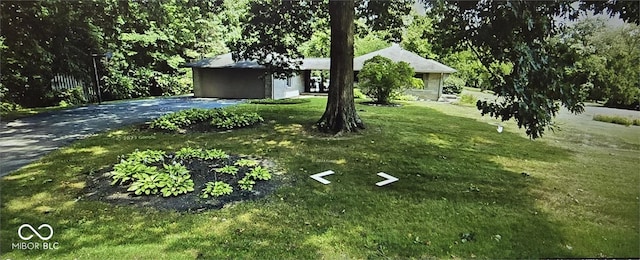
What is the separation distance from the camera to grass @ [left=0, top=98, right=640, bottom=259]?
2877mm

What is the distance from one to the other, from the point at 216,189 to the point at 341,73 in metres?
4.56

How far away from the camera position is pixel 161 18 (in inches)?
399

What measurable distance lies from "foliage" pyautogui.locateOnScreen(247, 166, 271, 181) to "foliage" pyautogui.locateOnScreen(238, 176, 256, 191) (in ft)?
0.31

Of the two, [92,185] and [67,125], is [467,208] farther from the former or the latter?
[67,125]

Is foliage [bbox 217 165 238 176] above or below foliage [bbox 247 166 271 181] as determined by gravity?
above

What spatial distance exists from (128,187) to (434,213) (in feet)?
11.8

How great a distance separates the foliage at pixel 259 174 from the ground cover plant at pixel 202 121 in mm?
3588

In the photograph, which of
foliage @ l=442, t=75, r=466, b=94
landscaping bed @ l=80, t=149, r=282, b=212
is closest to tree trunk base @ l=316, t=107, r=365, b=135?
landscaping bed @ l=80, t=149, r=282, b=212

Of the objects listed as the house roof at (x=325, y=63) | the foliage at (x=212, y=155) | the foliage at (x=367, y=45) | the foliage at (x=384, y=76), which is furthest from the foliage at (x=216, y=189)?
the foliage at (x=367, y=45)

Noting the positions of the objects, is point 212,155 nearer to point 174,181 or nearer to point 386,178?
point 174,181

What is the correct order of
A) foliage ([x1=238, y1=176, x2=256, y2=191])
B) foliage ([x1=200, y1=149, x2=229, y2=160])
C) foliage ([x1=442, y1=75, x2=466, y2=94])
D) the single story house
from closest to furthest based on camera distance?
foliage ([x1=238, y1=176, x2=256, y2=191]), foliage ([x1=200, y1=149, x2=229, y2=160]), the single story house, foliage ([x1=442, y1=75, x2=466, y2=94])

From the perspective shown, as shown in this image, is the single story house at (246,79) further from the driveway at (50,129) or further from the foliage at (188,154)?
the foliage at (188,154)

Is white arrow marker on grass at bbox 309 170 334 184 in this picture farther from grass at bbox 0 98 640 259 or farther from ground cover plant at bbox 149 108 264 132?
ground cover plant at bbox 149 108 264 132

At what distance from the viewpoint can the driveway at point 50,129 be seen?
216 inches
